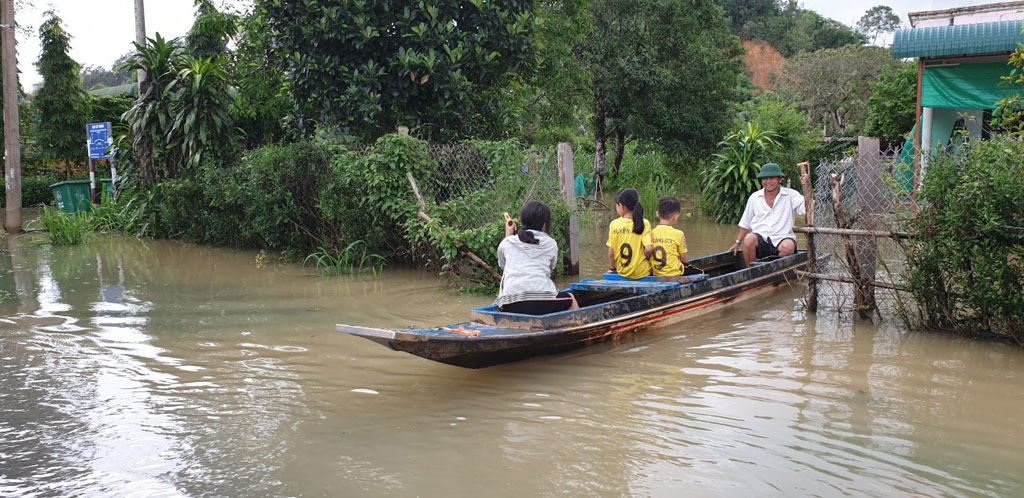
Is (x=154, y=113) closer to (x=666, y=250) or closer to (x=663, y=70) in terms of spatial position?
(x=666, y=250)

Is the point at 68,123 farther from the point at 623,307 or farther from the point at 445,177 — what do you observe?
the point at 623,307

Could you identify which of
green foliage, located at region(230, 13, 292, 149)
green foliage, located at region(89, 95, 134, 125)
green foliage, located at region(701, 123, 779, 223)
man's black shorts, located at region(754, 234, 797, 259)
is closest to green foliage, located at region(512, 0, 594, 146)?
green foliage, located at region(701, 123, 779, 223)

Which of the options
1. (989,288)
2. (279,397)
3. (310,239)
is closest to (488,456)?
(279,397)

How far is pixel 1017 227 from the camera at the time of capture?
18.3 feet

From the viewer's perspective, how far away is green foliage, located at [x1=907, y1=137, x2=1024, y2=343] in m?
5.67

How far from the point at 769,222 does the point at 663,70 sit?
9221mm

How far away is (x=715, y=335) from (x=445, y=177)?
13.5ft

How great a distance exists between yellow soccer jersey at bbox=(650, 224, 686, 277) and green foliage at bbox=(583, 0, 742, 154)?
10.7 metres

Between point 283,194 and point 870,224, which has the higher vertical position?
point 283,194

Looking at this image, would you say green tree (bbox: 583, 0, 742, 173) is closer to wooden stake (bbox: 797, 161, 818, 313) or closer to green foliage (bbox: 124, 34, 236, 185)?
green foliage (bbox: 124, 34, 236, 185)

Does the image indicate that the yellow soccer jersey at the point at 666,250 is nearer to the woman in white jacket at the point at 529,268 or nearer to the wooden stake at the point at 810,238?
the wooden stake at the point at 810,238

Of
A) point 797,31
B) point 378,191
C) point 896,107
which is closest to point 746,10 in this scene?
point 797,31

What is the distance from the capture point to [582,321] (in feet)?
19.1

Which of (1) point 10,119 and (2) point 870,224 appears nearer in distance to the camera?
(2) point 870,224
